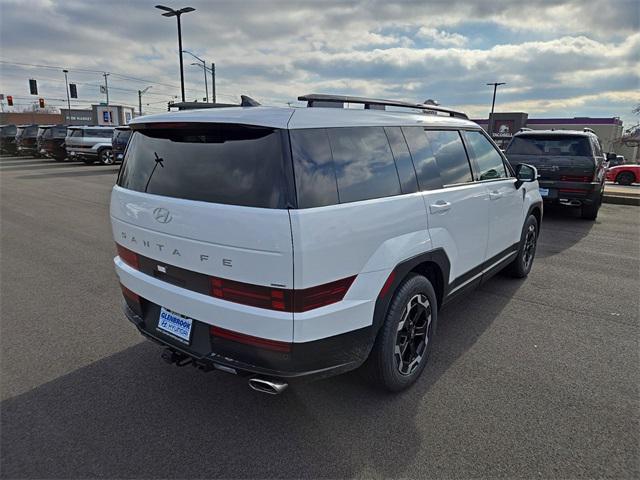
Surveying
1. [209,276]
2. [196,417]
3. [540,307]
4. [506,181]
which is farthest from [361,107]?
[540,307]

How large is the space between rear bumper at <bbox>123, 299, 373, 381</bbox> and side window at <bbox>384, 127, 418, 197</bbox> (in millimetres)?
1015

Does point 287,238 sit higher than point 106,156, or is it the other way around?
point 287,238

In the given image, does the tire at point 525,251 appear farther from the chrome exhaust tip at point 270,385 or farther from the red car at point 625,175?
the red car at point 625,175

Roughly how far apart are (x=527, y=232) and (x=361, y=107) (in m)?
3.08

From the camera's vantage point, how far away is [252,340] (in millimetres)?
2232

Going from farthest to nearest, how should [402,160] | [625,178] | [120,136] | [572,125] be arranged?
[572,125]
[120,136]
[625,178]
[402,160]

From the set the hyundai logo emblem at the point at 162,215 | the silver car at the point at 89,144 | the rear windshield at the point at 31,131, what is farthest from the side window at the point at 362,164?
the rear windshield at the point at 31,131

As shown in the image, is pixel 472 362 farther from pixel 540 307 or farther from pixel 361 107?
pixel 361 107

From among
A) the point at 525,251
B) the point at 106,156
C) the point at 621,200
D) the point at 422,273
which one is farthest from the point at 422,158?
the point at 106,156

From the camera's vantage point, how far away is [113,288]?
4.83 metres

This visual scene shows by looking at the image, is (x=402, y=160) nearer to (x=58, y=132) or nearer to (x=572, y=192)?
(x=572, y=192)

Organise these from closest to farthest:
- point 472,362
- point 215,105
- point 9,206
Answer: point 215,105
point 472,362
point 9,206

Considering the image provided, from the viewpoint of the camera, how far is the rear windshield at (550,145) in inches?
335

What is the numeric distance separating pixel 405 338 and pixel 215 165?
1.71 metres
